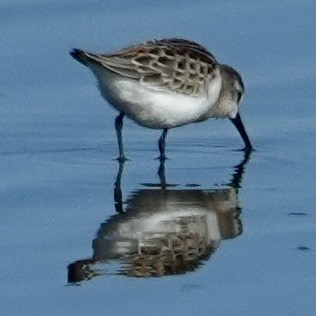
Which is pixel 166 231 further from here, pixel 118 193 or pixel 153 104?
pixel 153 104

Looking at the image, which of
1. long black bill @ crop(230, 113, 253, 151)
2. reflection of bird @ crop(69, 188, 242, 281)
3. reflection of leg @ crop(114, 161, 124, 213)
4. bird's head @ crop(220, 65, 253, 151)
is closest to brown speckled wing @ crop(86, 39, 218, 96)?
bird's head @ crop(220, 65, 253, 151)

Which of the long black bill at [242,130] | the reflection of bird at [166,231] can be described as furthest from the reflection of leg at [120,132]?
the long black bill at [242,130]

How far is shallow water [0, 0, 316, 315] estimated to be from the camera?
7746mm

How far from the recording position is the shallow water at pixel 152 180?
775cm

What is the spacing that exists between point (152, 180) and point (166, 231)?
1.11 meters

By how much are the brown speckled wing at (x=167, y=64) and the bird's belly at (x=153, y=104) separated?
5 centimetres

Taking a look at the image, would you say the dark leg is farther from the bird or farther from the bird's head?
the bird's head

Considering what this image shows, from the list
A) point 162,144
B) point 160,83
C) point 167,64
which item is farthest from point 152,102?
point 162,144

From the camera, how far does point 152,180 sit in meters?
9.57

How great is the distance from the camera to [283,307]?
7500mm

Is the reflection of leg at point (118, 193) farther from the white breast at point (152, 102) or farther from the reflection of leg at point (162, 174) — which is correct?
the white breast at point (152, 102)

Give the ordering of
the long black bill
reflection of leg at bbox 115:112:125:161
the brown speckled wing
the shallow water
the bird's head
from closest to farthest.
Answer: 1. the shallow water
2. the brown speckled wing
3. reflection of leg at bbox 115:112:125:161
4. the long black bill
5. the bird's head

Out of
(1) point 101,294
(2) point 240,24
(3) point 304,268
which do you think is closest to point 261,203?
(3) point 304,268

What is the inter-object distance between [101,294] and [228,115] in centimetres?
335
